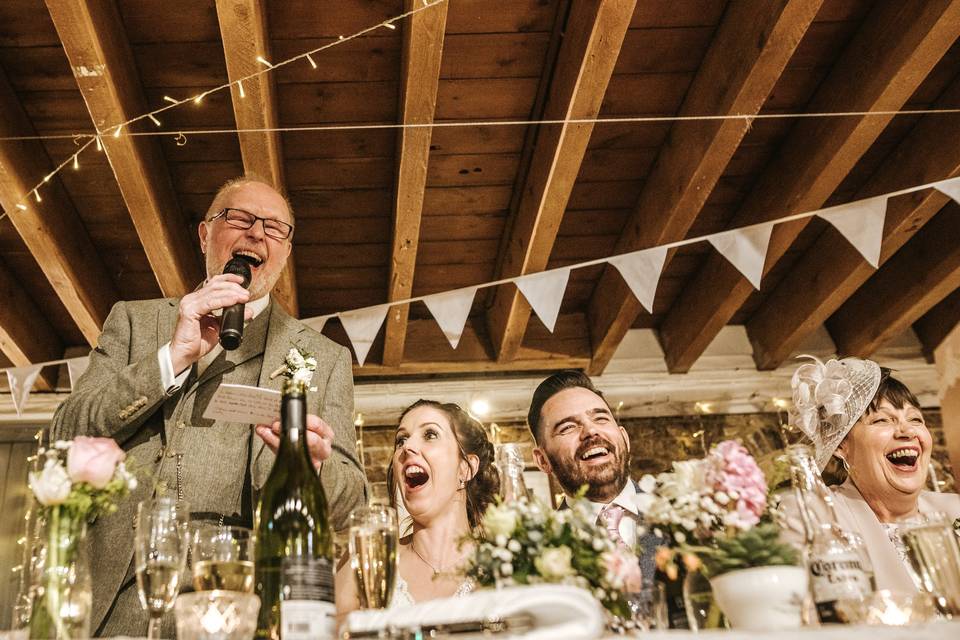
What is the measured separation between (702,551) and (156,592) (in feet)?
2.36

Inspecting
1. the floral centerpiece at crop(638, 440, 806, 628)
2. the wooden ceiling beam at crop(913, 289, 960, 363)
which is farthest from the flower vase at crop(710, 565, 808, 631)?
the wooden ceiling beam at crop(913, 289, 960, 363)

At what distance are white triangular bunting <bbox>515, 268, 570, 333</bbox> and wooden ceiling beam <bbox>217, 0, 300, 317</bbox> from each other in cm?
97

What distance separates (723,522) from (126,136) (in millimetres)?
2223

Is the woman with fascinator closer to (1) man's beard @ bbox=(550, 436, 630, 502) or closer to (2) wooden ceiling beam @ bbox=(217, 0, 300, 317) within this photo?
(1) man's beard @ bbox=(550, 436, 630, 502)

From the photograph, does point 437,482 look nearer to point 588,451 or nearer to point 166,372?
point 588,451

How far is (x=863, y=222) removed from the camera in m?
2.96

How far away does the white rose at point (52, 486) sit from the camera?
3.54ft

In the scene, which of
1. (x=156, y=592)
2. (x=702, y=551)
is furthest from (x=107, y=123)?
(x=702, y=551)

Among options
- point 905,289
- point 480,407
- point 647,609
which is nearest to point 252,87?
point 647,609

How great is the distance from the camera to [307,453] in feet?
4.20

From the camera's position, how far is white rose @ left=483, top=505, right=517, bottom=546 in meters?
1.13

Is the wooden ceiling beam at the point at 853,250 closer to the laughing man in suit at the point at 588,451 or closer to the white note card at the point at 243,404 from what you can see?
the laughing man in suit at the point at 588,451

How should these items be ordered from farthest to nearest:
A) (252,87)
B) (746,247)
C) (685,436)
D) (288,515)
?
(685,436) < (746,247) < (252,87) < (288,515)

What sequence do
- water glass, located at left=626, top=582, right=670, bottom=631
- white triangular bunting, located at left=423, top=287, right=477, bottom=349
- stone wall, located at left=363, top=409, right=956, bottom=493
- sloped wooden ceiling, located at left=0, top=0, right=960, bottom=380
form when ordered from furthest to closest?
stone wall, located at left=363, top=409, right=956, bottom=493 → white triangular bunting, located at left=423, top=287, right=477, bottom=349 → sloped wooden ceiling, located at left=0, top=0, right=960, bottom=380 → water glass, located at left=626, top=582, right=670, bottom=631
